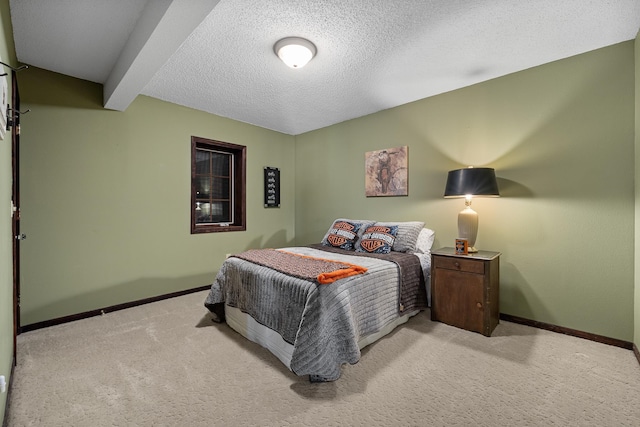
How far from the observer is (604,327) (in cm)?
232

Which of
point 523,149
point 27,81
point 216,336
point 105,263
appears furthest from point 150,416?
point 523,149

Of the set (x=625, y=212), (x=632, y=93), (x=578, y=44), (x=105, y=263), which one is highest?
(x=578, y=44)

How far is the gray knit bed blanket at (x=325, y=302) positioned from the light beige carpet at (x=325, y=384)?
7.0 inches

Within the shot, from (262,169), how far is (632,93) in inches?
161

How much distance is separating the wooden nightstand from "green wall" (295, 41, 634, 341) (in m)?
0.38

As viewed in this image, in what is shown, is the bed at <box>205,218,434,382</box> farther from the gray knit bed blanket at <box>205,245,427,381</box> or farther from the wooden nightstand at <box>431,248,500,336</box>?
the wooden nightstand at <box>431,248,500,336</box>

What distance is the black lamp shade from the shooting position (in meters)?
2.54

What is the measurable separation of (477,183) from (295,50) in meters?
1.93

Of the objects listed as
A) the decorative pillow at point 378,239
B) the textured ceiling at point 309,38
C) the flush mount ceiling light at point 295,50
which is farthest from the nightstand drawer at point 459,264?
the flush mount ceiling light at point 295,50

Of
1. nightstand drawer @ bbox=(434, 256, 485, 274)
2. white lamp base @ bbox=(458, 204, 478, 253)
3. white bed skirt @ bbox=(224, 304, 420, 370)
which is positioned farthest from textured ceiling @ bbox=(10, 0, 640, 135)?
white bed skirt @ bbox=(224, 304, 420, 370)

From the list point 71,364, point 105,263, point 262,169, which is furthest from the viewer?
point 262,169

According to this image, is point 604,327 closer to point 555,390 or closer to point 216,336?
point 555,390

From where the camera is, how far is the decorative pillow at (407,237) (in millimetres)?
3072

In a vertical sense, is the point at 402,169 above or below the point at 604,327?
above
